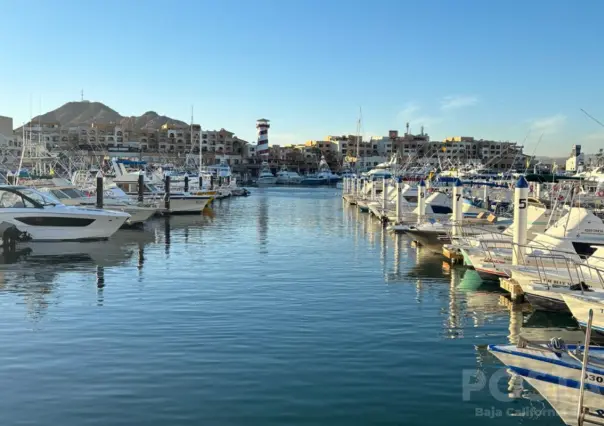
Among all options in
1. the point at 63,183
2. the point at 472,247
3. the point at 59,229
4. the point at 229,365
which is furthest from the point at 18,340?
the point at 63,183

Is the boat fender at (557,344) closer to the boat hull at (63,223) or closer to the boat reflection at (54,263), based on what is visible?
the boat reflection at (54,263)

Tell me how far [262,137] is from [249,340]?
179 meters

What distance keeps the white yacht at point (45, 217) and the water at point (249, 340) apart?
3.89 metres

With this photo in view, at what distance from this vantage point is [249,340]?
1338 centimetres

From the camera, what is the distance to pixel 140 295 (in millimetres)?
18281

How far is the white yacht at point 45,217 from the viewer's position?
28.9m

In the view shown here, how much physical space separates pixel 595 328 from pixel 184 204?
41.6m

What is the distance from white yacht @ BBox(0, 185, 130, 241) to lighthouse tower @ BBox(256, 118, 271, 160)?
6244 inches

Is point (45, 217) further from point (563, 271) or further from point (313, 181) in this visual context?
point (313, 181)

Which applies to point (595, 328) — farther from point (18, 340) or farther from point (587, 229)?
point (18, 340)

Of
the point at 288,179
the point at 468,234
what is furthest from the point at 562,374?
the point at 288,179

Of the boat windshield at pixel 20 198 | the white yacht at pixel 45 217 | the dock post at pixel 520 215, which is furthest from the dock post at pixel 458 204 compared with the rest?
the boat windshield at pixel 20 198

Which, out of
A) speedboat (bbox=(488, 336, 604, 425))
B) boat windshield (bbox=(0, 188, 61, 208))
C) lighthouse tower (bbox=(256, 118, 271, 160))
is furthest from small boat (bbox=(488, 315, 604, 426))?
lighthouse tower (bbox=(256, 118, 271, 160))

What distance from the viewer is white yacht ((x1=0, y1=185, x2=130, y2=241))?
2888 cm
